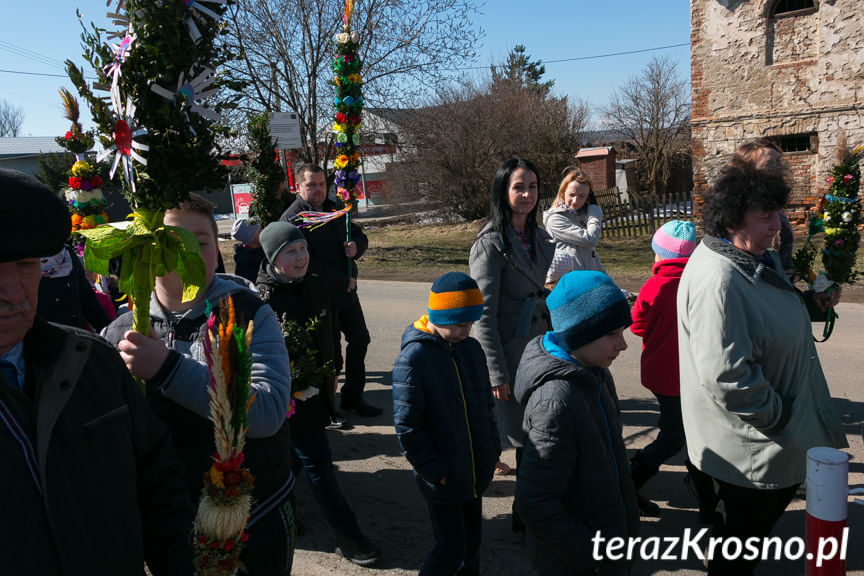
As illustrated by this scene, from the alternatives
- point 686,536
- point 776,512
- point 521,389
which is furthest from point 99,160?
point 686,536

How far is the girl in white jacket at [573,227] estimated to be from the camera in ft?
17.8

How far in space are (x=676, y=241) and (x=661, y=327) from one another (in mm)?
541

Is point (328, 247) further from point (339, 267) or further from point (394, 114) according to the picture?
point (394, 114)

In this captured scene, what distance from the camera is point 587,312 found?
93.8 inches

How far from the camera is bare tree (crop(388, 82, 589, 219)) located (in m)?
22.5

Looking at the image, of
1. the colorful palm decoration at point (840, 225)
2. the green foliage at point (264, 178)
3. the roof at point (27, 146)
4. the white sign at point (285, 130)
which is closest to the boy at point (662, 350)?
the colorful palm decoration at point (840, 225)

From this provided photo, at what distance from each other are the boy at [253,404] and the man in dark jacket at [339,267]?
11.1 feet

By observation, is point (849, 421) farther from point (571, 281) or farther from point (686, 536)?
point (571, 281)

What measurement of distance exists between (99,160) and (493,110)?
21985 mm

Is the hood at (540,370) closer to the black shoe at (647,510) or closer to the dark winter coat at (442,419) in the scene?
the dark winter coat at (442,419)

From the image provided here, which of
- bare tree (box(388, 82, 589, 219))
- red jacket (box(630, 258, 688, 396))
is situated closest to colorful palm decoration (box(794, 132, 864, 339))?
red jacket (box(630, 258, 688, 396))

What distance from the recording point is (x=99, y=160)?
1.81m

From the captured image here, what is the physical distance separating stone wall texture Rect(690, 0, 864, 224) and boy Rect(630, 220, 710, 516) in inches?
512

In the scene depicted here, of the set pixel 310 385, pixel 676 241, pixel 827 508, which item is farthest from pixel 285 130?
pixel 827 508
